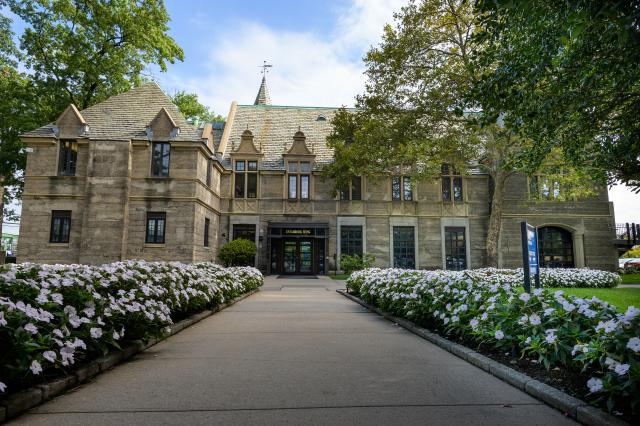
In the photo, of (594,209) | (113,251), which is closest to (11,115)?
(113,251)

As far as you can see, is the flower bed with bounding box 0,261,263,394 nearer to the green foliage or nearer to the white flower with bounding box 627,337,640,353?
the white flower with bounding box 627,337,640,353

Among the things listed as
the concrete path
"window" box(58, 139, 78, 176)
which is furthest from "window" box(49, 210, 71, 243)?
the concrete path

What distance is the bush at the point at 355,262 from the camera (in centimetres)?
2593

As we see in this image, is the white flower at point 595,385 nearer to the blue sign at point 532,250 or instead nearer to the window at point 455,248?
the blue sign at point 532,250

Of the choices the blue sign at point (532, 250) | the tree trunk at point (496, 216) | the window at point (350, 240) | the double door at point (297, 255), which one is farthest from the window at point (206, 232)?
the blue sign at point (532, 250)

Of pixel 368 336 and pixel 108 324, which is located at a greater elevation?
pixel 108 324

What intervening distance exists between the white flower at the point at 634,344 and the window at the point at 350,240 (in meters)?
24.9

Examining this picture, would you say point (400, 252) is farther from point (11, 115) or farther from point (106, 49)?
point (11, 115)

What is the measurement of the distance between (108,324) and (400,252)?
24.7 m

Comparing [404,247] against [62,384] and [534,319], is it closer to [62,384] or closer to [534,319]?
[534,319]

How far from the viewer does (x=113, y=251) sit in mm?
22031

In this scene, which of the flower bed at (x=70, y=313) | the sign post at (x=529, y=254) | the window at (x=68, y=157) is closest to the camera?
the flower bed at (x=70, y=313)

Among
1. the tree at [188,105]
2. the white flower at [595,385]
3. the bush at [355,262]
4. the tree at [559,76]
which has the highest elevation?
the tree at [188,105]

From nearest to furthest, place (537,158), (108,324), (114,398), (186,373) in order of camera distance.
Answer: (114,398) → (186,373) → (108,324) → (537,158)
